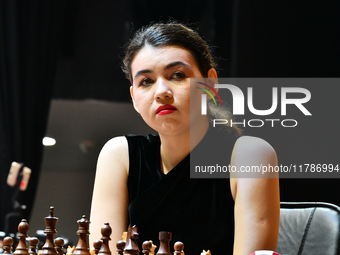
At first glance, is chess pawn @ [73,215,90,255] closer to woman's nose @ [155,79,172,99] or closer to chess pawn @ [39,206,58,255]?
chess pawn @ [39,206,58,255]

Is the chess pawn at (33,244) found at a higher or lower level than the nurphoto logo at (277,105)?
lower

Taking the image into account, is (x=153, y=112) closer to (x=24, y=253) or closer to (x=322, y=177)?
(x=24, y=253)

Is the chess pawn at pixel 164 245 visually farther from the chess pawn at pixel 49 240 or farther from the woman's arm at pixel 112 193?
the woman's arm at pixel 112 193

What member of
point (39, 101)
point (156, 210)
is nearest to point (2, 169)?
point (39, 101)

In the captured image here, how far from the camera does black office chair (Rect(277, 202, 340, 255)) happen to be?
1369 mm

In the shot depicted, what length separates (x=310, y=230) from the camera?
1436 mm

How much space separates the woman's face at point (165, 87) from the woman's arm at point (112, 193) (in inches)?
10.1

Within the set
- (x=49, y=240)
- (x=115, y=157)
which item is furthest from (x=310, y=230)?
(x=49, y=240)

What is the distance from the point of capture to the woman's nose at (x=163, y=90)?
1.15 m

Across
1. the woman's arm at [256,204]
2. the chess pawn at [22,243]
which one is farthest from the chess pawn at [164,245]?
the woman's arm at [256,204]

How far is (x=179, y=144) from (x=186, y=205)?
215 mm

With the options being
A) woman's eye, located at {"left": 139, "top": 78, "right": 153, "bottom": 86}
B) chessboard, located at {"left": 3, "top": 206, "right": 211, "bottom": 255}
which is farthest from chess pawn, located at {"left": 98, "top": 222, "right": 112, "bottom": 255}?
woman's eye, located at {"left": 139, "top": 78, "right": 153, "bottom": 86}

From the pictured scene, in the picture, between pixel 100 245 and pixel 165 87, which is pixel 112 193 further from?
pixel 100 245

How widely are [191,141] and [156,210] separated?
0.27 metres
